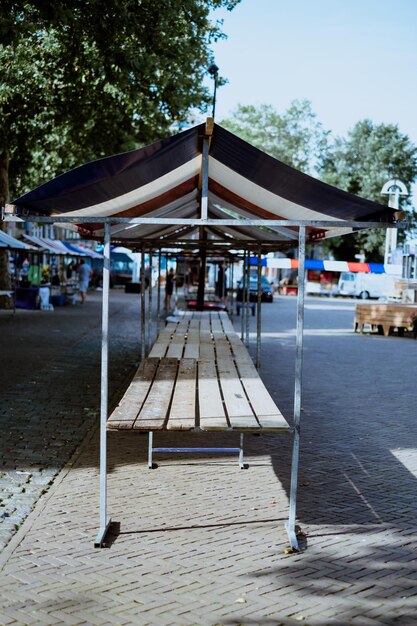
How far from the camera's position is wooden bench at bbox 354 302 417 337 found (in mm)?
22406

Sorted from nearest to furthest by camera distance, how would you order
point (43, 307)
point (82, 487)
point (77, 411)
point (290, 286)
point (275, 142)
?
point (82, 487), point (77, 411), point (43, 307), point (290, 286), point (275, 142)

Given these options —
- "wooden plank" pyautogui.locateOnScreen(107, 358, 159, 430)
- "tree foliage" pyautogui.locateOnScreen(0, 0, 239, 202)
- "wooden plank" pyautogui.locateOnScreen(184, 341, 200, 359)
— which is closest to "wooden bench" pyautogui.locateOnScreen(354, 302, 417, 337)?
"tree foliage" pyautogui.locateOnScreen(0, 0, 239, 202)

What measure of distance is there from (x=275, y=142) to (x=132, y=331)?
49.7 metres

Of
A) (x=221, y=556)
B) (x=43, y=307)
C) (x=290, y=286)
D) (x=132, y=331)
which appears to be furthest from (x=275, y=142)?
(x=221, y=556)

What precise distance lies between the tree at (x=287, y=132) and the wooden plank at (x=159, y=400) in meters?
60.2

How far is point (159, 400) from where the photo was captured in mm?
6102

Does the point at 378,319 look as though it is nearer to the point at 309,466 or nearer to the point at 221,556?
the point at 309,466

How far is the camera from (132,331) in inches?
812

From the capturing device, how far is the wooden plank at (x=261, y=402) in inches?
205

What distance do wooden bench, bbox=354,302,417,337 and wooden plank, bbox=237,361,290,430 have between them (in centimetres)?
1547

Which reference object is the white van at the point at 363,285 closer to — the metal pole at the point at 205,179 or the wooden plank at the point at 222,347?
the wooden plank at the point at 222,347

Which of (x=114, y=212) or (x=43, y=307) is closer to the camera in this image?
(x=114, y=212)

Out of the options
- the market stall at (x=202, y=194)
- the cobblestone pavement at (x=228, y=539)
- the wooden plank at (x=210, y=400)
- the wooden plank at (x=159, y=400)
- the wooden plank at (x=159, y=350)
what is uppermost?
the market stall at (x=202, y=194)

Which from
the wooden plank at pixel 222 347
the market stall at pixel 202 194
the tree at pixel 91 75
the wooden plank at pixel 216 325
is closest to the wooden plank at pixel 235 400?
the market stall at pixel 202 194
